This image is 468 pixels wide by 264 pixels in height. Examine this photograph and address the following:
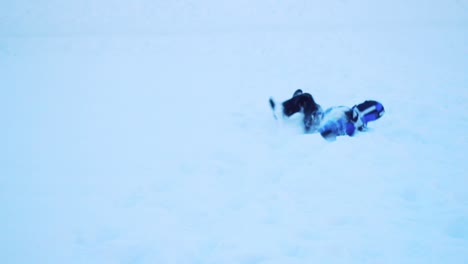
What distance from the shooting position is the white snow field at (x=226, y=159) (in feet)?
7.24

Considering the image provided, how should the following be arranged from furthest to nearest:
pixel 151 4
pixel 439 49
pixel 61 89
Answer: pixel 151 4 → pixel 439 49 → pixel 61 89

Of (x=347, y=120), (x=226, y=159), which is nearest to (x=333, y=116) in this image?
(x=347, y=120)

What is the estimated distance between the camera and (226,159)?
323 centimetres

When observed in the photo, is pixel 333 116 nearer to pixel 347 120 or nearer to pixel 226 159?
pixel 347 120

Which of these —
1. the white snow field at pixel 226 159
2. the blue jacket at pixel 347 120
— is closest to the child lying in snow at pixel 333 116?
the blue jacket at pixel 347 120

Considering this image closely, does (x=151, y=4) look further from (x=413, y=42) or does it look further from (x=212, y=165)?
(x=212, y=165)

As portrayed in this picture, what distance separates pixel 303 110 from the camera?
3.73 meters

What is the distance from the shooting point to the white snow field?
221 centimetres

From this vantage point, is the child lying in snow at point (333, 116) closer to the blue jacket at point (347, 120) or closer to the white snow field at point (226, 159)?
the blue jacket at point (347, 120)

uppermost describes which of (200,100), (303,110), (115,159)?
(200,100)

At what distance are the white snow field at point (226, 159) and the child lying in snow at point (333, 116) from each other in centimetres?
15

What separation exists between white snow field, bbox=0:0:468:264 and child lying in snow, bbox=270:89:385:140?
151 millimetres

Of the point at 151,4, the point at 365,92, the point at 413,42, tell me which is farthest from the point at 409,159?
the point at 151,4

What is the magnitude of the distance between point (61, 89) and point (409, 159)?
489 centimetres
